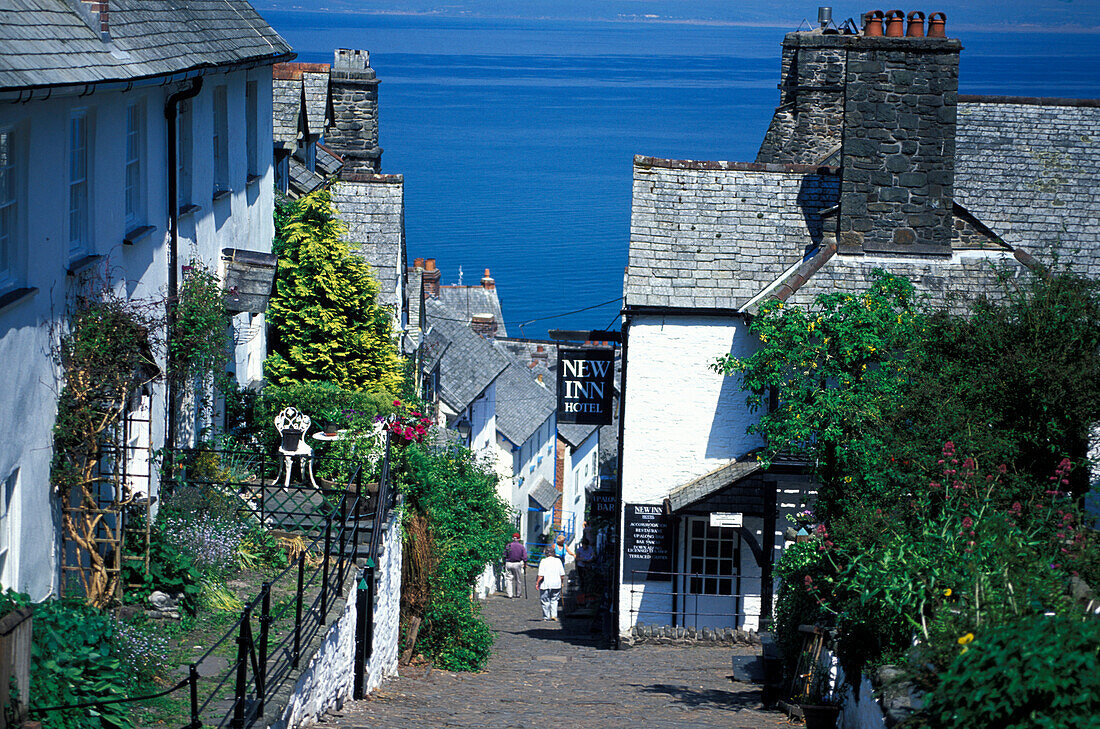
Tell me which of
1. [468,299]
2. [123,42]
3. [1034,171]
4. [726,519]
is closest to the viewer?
[123,42]

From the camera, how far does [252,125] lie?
19391 mm

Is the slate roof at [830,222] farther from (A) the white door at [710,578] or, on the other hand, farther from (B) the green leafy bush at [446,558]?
(B) the green leafy bush at [446,558]

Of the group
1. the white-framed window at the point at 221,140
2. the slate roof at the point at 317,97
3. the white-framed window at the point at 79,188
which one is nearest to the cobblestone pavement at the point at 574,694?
the white-framed window at the point at 79,188

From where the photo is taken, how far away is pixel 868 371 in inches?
679

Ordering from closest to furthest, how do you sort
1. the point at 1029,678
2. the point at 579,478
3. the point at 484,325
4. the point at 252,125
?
the point at 1029,678
the point at 252,125
the point at 484,325
the point at 579,478

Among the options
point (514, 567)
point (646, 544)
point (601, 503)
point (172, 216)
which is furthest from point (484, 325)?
point (172, 216)

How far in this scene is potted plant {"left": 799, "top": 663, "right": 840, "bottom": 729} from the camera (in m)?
10.5

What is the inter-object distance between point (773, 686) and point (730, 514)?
575 centimetres

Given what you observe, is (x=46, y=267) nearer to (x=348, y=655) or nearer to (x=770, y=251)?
(x=348, y=655)

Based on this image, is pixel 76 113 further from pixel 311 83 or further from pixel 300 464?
pixel 311 83

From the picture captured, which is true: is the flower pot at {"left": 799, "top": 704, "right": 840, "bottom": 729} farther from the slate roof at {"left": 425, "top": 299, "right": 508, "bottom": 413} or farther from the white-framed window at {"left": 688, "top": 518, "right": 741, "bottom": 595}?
the slate roof at {"left": 425, "top": 299, "right": 508, "bottom": 413}

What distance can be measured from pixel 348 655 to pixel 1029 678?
8004 mm

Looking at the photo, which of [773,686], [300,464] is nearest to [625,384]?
[300,464]

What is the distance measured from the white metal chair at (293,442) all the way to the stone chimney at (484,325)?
29.4 metres
